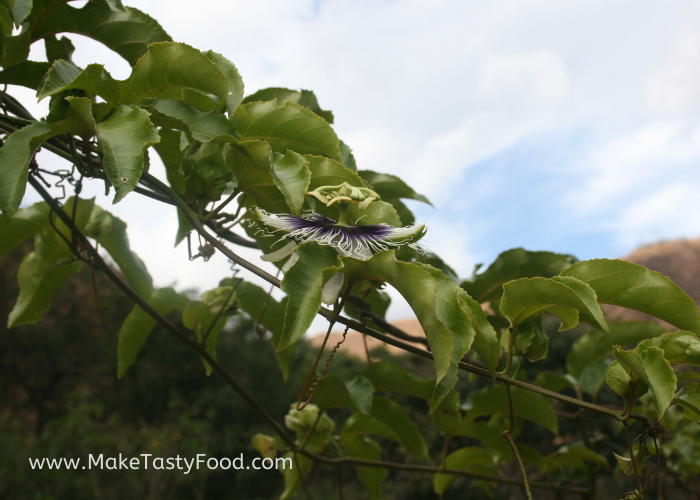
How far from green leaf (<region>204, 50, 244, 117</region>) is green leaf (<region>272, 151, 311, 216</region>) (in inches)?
3.7

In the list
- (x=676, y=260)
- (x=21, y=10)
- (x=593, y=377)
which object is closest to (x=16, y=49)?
(x=21, y=10)

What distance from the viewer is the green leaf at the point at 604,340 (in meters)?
0.89

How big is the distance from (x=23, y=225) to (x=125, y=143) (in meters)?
0.48

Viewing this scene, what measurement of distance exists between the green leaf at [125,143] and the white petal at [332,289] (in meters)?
0.18

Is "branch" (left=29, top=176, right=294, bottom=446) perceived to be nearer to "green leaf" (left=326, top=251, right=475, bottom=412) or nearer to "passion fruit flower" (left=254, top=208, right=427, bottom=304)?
"passion fruit flower" (left=254, top=208, right=427, bottom=304)

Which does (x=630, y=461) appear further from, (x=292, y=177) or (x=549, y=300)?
(x=292, y=177)

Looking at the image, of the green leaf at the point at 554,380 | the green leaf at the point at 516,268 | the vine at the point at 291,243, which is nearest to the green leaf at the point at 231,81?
the vine at the point at 291,243

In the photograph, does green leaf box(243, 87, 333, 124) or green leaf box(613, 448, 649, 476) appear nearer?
green leaf box(613, 448, 649, 476)

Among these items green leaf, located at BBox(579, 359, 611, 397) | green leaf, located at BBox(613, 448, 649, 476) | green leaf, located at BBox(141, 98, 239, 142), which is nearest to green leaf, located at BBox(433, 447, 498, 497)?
green leaf, located at BBox(579, 359, 611, 397)

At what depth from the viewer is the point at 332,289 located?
0.43m

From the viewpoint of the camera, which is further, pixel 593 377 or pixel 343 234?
pixel 593 377

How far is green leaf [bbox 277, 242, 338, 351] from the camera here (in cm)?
38

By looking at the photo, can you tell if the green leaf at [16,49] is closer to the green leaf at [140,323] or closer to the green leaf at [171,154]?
the green leaf at [171,154]

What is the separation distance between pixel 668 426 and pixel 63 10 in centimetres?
182
